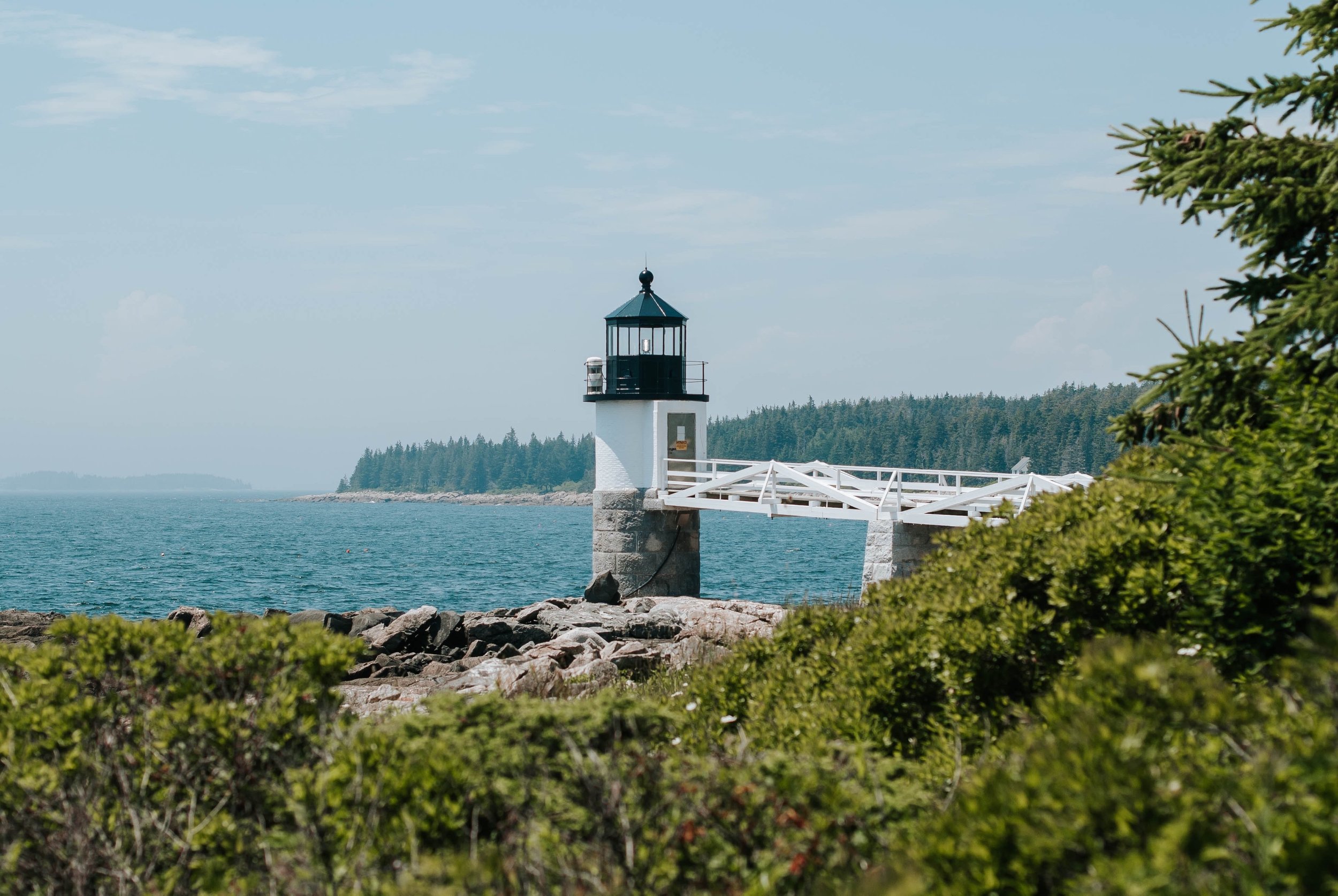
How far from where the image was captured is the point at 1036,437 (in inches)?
4631

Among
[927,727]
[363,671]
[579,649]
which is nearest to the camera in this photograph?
[927,727]

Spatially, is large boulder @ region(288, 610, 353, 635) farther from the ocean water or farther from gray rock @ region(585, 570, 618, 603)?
gray rock @ region(585, 570, 618, 603)

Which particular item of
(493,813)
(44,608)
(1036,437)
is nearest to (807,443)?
(1036,437)

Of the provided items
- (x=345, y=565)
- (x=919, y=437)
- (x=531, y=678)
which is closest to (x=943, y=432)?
(x=919, y=437)

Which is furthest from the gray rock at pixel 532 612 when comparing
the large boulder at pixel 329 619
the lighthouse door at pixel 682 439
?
the lighthouse door at pixel 682 439

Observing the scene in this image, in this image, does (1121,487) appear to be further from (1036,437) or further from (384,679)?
(1036,437)

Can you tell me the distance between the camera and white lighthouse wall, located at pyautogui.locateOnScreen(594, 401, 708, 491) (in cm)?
2461

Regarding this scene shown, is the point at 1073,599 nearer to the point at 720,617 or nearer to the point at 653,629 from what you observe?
the point at 653,629

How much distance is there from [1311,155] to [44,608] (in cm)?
3411

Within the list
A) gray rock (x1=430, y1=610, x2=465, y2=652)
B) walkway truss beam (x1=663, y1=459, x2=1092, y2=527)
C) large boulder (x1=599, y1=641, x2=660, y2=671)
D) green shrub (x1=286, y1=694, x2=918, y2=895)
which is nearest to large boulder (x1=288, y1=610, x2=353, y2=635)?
gray rock (x1=430, y1=610, x2=465, y2=652)

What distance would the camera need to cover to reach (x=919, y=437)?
134375 mm

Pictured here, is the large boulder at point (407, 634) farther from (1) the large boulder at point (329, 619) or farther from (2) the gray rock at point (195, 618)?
(2) the gray rock at point (195, 618)

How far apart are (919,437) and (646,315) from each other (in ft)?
371

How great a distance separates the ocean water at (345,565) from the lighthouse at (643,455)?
354 cm
